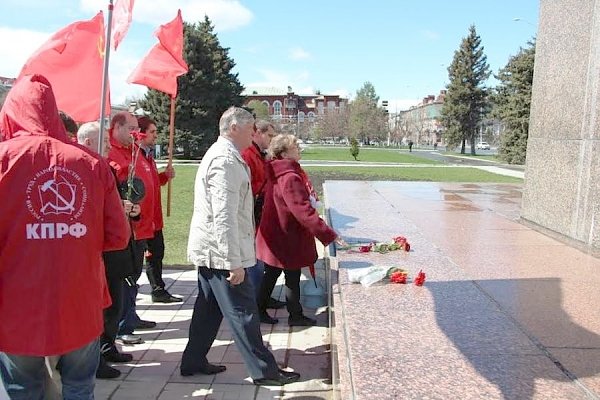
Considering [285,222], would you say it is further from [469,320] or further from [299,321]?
[469,320]

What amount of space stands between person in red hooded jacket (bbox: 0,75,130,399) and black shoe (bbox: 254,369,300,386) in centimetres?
147

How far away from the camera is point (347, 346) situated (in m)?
2.81

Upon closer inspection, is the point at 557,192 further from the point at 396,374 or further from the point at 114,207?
the point at 114,207

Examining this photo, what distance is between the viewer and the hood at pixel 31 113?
223 cm

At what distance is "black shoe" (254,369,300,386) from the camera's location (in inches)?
139

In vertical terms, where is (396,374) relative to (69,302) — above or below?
below

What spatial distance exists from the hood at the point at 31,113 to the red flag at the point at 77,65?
8.58 ft

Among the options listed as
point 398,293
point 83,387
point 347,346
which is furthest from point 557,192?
point 83,387

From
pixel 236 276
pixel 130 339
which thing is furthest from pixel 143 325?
pixel 236 276

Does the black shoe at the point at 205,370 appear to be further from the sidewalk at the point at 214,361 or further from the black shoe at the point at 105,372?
the black shoe at the point at 105,372

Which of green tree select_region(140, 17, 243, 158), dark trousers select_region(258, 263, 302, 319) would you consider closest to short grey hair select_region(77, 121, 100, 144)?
dark trousers select_region(258, 263, 302, 319)

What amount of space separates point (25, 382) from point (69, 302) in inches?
17.7

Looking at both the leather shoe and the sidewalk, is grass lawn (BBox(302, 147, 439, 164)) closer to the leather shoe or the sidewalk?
the sidewalk

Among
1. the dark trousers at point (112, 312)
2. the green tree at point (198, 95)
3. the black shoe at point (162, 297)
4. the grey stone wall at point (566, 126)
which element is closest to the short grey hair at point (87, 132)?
the dark trousers at point (112, 312)
